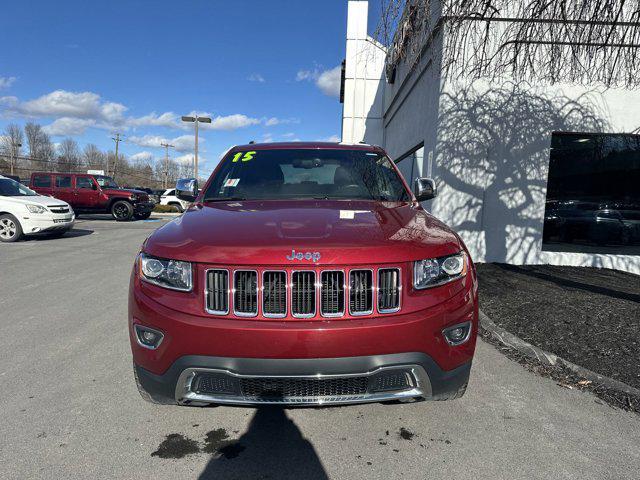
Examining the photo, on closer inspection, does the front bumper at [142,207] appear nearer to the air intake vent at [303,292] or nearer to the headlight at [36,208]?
the headlight at [36,208]

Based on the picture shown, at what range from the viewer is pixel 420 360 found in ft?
6.75

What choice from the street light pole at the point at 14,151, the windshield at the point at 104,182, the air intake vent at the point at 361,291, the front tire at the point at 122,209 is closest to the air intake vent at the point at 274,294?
the air intake vent at the point at 361,291

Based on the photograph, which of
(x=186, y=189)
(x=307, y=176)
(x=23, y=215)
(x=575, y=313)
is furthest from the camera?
(x=23, y=215)

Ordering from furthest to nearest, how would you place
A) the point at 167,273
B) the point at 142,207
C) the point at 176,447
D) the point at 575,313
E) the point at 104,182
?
1. the point at 104,182
2. the point at 142,207
3. the point at 575,313
4. the point at 176,447
5. the point at 167,273

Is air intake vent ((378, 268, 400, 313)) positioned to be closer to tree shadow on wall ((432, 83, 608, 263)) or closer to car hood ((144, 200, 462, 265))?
car hood ((144, 200, 462, 265))

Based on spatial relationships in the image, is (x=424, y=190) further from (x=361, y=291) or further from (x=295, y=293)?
(x=295, y=293)

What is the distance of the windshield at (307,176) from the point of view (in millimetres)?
3393

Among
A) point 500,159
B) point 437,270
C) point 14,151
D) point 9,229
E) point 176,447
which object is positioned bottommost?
point 176,447

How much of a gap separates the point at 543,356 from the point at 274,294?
259cm

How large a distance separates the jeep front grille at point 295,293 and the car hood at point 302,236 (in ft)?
0.22

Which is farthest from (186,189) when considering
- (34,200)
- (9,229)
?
(9,229)

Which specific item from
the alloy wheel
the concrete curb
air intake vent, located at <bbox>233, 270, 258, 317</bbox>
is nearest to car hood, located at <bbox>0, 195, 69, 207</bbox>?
the alloy wheel

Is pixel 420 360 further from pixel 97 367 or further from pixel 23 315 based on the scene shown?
pixel 23 315

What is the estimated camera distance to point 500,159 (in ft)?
23.6
